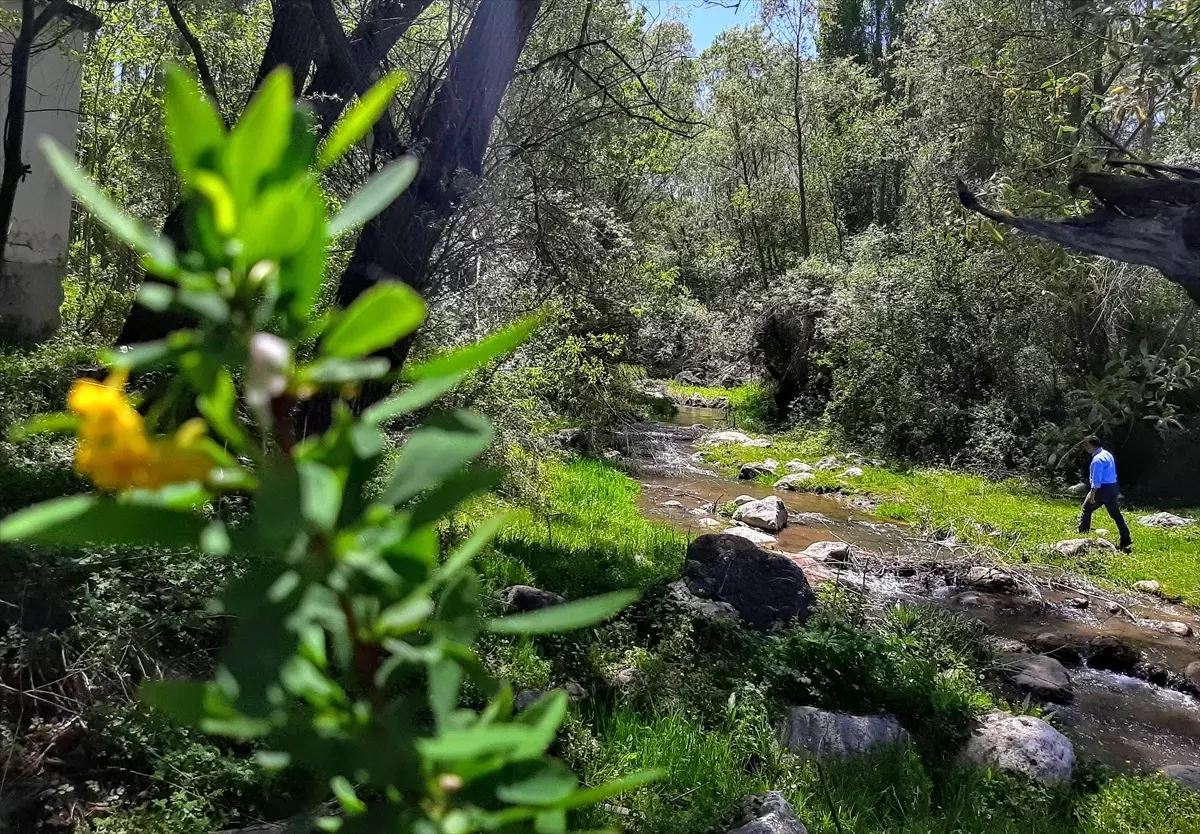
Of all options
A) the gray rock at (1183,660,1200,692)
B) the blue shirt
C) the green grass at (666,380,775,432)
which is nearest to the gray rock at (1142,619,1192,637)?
the gray rock at (1183,660,1200,692)

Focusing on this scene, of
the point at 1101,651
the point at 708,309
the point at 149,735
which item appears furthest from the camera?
the point at 708,309

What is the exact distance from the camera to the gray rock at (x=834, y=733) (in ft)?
16.3

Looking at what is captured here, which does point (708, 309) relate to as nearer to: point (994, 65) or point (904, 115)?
point (904, 115)

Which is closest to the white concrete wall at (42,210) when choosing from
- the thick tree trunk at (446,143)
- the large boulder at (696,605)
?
the thick tree trunk at (446,143)

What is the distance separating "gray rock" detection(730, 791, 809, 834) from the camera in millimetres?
3826

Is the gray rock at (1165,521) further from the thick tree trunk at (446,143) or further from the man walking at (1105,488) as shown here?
the thick tree trunk at (446,143)

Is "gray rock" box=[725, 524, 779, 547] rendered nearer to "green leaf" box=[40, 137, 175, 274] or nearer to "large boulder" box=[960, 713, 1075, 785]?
"large boulder" box=[960, 713, 1075, 785]

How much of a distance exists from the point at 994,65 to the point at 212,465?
16404mm

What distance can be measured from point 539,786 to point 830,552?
32.2 ft

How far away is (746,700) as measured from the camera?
5.14 meters

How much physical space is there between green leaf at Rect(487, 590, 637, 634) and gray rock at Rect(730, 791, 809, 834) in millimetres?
3708

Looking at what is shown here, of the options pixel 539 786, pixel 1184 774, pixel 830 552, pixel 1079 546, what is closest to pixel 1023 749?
pixel 1184 774

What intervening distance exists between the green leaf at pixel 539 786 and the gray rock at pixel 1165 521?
1358 centimetres

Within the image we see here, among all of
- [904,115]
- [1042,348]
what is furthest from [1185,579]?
[904,115]
